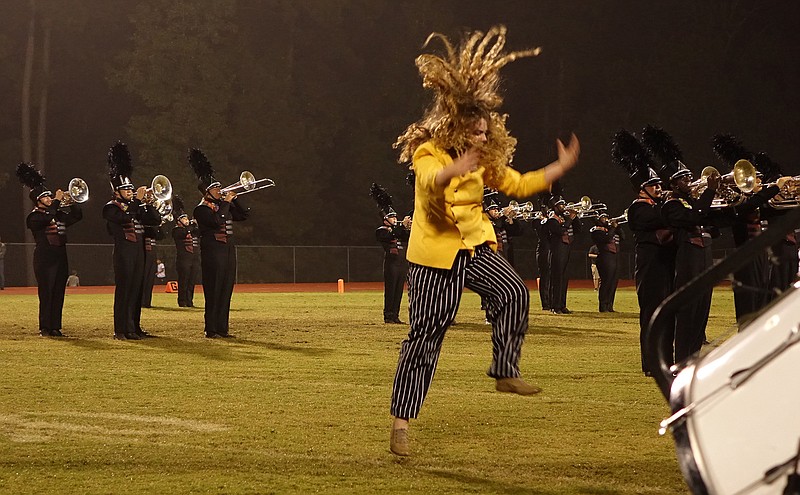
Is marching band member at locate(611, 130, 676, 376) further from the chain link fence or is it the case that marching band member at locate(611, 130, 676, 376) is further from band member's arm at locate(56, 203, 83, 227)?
the chain link fence

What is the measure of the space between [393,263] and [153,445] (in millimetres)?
12482

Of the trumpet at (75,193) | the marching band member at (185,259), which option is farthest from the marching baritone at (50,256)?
the marching band member at (185,259)

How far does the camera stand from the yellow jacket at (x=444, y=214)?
219 inches

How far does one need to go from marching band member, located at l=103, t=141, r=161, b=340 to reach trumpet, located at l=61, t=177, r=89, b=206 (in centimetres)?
83

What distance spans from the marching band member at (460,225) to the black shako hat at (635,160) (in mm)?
4300

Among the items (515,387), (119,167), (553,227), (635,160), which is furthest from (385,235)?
(515,387)

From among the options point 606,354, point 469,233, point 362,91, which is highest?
point 362,91

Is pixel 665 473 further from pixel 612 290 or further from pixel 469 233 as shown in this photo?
pixel 612 290

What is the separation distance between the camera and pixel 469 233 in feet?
18.5

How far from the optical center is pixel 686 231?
31.4ft

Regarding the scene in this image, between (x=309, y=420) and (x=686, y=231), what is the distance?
152 inches

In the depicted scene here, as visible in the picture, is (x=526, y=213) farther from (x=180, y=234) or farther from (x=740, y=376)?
(x=740, y=376)

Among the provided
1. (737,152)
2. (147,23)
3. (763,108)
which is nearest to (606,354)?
(737,152)

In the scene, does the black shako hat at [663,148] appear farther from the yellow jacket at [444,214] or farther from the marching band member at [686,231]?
the yellow jacket at [444,214]
